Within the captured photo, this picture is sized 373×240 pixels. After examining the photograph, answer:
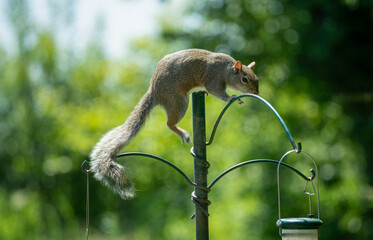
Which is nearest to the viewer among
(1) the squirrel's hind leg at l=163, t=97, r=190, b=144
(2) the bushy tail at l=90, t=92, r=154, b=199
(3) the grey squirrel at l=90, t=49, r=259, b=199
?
(2) the bushy tail at l=90, t=92, r=154, b=199

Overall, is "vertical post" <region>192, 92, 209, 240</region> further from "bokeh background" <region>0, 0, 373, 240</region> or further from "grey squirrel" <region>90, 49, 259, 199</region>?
"bokeh background" <region>0, 0, 373, 240</region>

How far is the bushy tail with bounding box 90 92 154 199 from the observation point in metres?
1.74

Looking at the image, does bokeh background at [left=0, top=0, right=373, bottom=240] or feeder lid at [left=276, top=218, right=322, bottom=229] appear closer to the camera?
feeder lid at [left=276, top=218, right=322, bottom=229]

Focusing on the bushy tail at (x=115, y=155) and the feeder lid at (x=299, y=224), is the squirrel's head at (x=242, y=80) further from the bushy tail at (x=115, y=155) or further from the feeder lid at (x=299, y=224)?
the feeder lid at (x=299, y=224)

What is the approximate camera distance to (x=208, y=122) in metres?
8.27

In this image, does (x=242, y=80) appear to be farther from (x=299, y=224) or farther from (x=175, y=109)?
(x=299, y=224)

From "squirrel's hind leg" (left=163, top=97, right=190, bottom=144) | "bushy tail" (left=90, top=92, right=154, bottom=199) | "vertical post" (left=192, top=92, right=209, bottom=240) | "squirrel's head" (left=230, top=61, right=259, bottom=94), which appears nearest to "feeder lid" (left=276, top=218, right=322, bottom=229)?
"vertical post" (left=192, top=92, right=209, bottom=240)

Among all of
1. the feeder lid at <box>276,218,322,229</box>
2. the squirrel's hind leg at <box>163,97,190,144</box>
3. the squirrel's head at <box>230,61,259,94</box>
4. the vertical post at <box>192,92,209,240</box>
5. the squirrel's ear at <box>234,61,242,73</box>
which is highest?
the squirrel's ear at <box>234,61,242,73</box>

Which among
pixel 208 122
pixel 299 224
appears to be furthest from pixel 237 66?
pixel 208 122

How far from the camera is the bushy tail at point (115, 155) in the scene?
5.71 ft

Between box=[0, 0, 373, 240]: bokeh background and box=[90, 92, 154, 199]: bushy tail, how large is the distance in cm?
185

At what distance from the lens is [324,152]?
676 cm

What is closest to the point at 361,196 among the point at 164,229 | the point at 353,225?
the point at 353,225

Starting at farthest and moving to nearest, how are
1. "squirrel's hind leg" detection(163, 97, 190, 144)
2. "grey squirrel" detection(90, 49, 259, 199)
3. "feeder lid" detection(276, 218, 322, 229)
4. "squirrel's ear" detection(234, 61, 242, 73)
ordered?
"squirrel's ear" detection(234, 61, 242, 73)
"squirrel's hind leg" detection(163, 97, 190, 144)
"grey squirrel" detection(90, 49, 259, 199)
"feeder lid" detection(276, 218, 322, 229)
